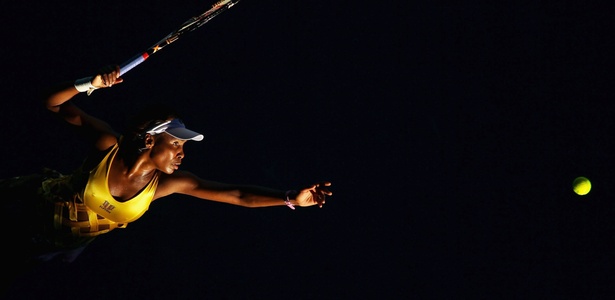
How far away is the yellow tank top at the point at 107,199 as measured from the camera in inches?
103

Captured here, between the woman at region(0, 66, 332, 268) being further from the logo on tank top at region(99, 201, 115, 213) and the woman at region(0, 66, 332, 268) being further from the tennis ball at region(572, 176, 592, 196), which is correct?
the tennis ball at region(572, 176, 592, 196)

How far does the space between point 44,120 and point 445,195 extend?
2.39 metres

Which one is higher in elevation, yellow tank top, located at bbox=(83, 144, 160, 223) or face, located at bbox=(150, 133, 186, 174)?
face, located at bbox=(150, 133, 186, 174)

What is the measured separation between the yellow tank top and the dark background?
1.04 m

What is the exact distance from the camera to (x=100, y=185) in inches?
103

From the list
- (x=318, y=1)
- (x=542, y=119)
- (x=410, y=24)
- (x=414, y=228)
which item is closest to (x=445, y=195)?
(x=414, y=228)

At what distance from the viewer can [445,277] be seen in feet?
12.2

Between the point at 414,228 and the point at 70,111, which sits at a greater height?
the point at 414,228

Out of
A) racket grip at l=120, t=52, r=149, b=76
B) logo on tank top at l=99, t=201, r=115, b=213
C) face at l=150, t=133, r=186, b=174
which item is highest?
racket grip at l=120, t=52, r=149, b=76

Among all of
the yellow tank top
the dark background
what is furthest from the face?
the dark background

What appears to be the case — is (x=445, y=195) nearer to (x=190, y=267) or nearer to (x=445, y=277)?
(x=445, y=277)

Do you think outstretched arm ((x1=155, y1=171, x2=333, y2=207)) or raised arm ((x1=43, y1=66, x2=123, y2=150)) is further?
outstretched arm ((x1=155, y1=171, x2=333, y2=207))

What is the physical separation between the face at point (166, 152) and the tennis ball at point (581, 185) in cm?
242

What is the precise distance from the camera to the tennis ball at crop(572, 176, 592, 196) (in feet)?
12.3
